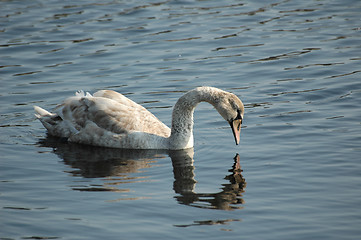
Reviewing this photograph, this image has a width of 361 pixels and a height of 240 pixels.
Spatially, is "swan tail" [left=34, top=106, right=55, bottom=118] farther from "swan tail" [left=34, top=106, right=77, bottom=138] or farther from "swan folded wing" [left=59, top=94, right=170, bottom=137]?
"swan folded wing" [left=59, top=94, right=170, bottom=137]

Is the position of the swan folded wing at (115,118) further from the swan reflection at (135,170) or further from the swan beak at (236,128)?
the swan beak at (236,128)

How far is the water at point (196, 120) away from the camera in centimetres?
835

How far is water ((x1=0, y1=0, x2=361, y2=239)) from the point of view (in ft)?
27.4

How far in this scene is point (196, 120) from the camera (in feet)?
43.0

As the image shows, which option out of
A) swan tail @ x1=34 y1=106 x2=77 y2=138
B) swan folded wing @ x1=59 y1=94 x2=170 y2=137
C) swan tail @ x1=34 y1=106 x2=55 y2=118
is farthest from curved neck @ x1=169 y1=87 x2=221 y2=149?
swan tail @ x1=34 y1=106 x2=55 y2=118

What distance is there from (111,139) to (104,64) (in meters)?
5.33

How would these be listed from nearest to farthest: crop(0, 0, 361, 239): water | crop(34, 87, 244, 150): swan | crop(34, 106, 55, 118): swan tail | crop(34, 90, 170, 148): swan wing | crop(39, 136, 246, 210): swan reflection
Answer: crop(0, 0, 361, 239): water
crop(39, 136, 246, 210): swan reflection
crop(34, 87, 244, 150): swan
crop(34, 90, 170, 148): swan wing
crop(34, 106, 55, 118): swan tail

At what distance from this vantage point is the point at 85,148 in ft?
39.1

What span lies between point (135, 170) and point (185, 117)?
1.72 metres

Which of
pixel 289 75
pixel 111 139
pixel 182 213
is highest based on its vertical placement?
pixel 289 75

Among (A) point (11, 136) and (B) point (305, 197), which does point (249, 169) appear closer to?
(B) point (305, 197)

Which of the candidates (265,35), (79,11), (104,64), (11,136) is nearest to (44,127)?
(11,136)

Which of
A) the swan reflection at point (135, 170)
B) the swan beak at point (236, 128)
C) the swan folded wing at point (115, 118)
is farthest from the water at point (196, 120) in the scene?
the swan folded wing at point (115, 118)

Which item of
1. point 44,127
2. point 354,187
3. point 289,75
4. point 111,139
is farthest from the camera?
point 289,75
